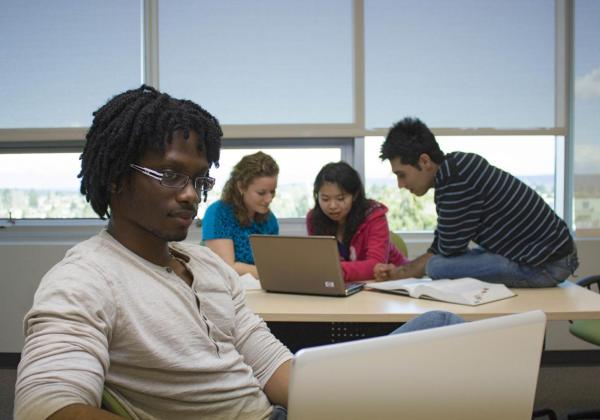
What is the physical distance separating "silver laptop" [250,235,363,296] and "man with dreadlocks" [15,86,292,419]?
0.83 m

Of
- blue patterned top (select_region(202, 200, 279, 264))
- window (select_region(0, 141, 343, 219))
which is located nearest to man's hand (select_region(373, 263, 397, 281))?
blue patterned top (select_region(202, 200, 279, 264))

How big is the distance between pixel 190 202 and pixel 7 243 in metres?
3.23

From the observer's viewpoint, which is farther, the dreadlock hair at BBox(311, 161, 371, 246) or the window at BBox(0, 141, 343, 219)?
the window at BBox(0, 141, 343, 219)

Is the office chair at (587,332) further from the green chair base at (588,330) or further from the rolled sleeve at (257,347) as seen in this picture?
the rolled sleeve at (257,347)

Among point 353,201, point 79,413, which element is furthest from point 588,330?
point 79,413

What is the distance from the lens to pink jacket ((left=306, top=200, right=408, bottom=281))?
2.60 m

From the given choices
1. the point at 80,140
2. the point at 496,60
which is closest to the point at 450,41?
the point at 496,60

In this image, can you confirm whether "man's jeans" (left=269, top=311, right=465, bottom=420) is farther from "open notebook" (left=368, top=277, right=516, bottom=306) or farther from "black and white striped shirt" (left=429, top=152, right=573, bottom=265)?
"black and white striped shirt" (left=429, top=152, right=573, bottom=265)

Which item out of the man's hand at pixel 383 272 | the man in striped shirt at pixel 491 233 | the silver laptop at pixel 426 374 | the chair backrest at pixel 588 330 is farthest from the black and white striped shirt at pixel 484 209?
the silver laptop at pixel 426 374

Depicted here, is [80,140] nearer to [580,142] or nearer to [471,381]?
[580,142]

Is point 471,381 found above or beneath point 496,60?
beneath

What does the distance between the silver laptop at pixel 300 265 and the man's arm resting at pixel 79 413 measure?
131 centimetres

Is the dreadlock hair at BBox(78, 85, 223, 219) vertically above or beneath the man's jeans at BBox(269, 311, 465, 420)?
above

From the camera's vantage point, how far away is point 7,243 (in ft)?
12.6
